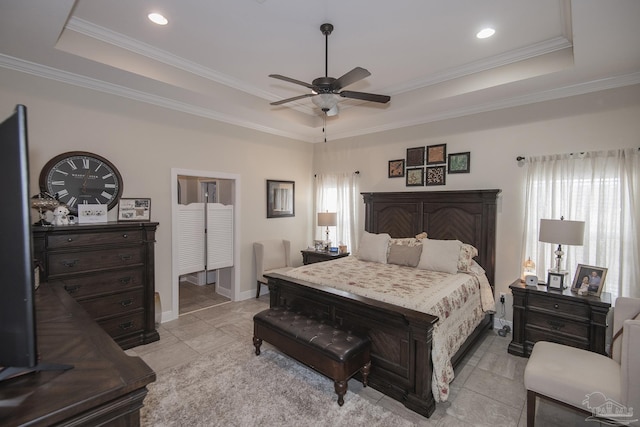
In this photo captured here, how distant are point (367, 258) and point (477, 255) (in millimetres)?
1426

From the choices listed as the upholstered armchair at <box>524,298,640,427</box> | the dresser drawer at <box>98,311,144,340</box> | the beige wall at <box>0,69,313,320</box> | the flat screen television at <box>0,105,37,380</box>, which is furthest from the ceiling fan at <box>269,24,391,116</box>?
the dresser drawer at <box>98,311,144,340</box>

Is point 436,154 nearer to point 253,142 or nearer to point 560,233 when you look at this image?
point 560,233

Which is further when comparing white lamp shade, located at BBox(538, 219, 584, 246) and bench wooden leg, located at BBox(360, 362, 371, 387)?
white lamp shade, located at BBox(538, 219, 584, 246)

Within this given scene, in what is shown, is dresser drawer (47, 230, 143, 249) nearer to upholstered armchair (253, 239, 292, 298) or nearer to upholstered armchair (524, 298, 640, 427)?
upholstered armchair (253, 239, 292, 298)

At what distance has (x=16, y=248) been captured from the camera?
85cm

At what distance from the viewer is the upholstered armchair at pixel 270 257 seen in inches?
193

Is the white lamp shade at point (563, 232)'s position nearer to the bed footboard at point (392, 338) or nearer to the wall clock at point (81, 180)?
the bed footboard at point (392, 338)

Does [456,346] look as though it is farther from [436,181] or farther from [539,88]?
[539,88]

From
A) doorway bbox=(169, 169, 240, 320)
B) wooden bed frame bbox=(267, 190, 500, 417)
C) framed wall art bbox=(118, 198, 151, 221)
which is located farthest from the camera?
doorway bbox=(169, 169, 240, 320)

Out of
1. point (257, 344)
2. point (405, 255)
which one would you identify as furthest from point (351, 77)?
point (257, 344)

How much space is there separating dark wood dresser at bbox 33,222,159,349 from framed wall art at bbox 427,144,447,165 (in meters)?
3.75

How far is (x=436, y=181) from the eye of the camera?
170 inches

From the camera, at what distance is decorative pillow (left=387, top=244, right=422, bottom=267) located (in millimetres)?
3854

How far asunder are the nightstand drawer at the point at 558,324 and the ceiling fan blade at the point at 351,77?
2.98 m
